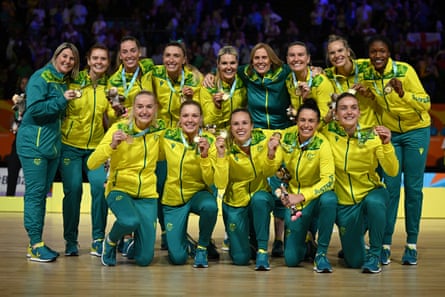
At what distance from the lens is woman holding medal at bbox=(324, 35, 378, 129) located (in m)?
6.85

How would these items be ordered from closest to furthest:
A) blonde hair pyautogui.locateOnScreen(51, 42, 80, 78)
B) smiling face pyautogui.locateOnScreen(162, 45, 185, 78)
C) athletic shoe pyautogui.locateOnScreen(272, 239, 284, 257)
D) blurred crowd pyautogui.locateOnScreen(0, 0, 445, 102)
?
1. blonde hair pyautogui.locateOnScreen(51, 42, 80, 78)
2. smiling face pyautogui.locateOnScreen(162, 45, 185, 78)
3. athletic shoe pyautogui.locateOnScreen(272, 239, 284, 257)
4. blurred crowd pyautogui.locateOnScreen(0, 0, 445, 102)

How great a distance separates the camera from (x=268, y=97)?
7.07 meters

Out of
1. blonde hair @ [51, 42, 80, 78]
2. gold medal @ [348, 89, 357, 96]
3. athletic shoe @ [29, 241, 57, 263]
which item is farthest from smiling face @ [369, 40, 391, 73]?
athletic shoe @ [29, 241, 57, 263]

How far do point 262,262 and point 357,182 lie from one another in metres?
0.93

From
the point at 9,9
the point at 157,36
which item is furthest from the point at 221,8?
the point at 9,9

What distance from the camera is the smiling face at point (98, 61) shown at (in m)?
7.00

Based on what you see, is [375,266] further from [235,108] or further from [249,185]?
[235,108]

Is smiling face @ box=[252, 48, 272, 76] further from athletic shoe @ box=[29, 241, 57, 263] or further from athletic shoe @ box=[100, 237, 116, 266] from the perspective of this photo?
athletic shoe @ box=[29, 241, 57, 263]

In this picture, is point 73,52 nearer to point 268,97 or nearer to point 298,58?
point 268,97

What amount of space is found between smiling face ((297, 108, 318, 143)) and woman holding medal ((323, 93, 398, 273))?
179mm

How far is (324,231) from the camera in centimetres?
648

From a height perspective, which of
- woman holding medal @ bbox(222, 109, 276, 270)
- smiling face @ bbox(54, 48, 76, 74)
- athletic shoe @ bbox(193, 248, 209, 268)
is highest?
smiling face @ bbox(54, 48, 76, 74)

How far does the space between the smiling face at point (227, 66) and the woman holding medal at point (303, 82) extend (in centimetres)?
44

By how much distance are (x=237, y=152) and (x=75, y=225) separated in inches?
58.6
